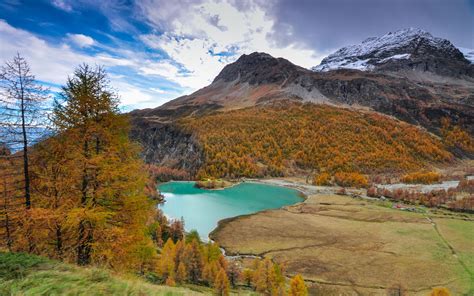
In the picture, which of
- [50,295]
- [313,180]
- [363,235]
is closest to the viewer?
[50,295]

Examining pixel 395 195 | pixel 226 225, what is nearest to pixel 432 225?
pixel 395 195

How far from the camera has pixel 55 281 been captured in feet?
25.4

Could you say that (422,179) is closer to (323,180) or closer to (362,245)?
(323,180)

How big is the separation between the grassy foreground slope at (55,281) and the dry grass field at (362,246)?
4170 centimetres

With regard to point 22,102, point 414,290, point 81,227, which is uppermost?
point 22,102

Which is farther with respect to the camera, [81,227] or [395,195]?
[395,195]

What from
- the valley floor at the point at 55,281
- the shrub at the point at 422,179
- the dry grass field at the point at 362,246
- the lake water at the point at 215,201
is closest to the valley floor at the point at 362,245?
the dry grass field at the point at 362,246

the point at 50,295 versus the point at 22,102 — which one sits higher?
the point at 22,102

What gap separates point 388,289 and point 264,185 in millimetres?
117327

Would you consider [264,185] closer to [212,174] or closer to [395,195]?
[212,174]

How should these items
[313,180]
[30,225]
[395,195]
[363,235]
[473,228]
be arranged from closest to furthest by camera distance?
1. [30,225]
2. [363,235]
3. [473,228]
4. [395,195]
5. [313,180]

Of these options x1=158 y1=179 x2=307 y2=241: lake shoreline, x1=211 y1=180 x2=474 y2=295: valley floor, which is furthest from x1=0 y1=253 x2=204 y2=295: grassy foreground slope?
x1=158 y1=179 x2=307 y2=241: lake shoreline

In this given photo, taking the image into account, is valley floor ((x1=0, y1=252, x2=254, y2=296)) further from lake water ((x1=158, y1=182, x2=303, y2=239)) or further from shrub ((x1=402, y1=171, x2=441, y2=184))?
shrub ((x1=402, y1=171, x2=441, y2=184))

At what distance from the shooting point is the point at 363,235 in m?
72.1
